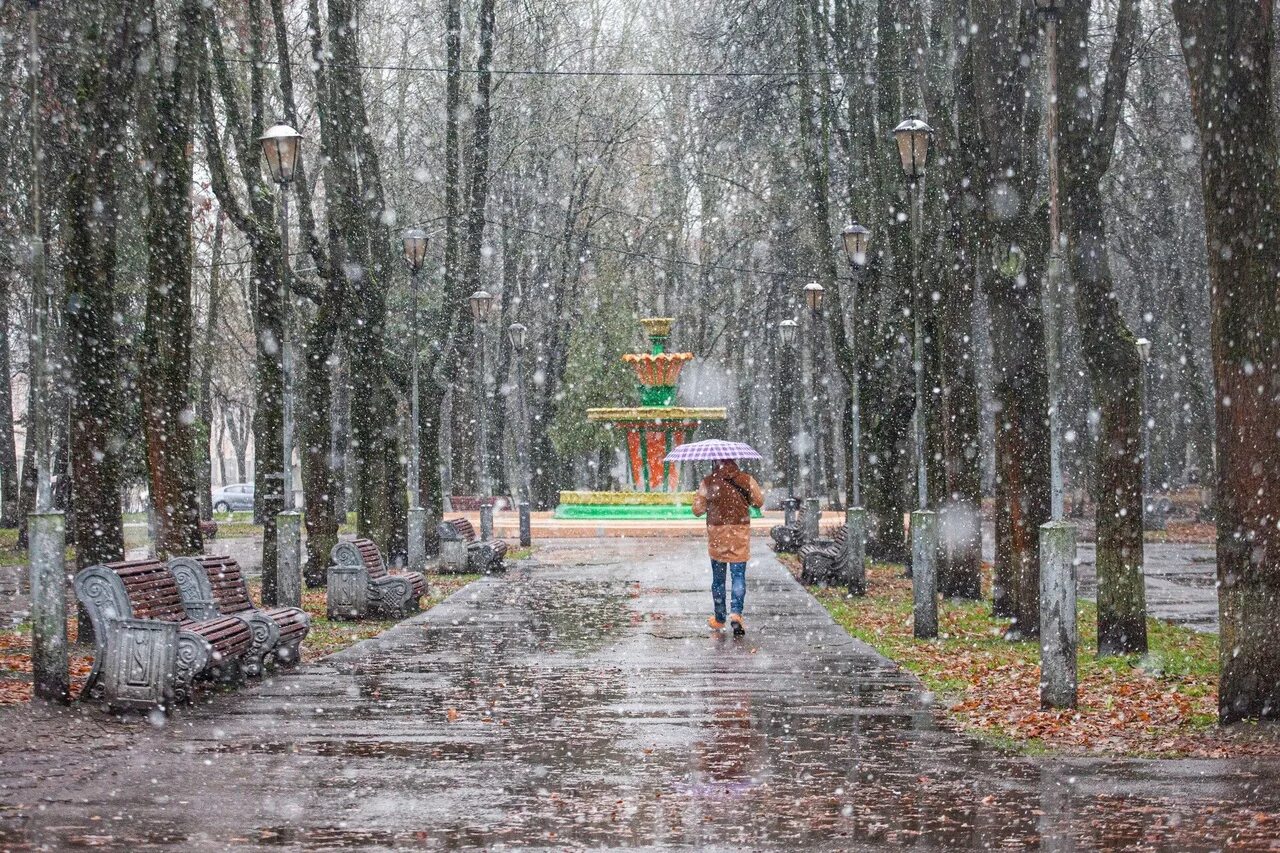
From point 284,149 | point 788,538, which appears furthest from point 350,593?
point 788,538

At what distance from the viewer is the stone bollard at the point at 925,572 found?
15016 millimetres

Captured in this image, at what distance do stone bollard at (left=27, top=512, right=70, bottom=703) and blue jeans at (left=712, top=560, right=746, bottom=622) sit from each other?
22.5ft

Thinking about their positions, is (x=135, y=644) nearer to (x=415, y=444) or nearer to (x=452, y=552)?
(x=452, y=552)

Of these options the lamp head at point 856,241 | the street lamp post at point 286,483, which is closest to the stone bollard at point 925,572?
the street lamp post at point 286,483

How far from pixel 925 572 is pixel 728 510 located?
2076mm

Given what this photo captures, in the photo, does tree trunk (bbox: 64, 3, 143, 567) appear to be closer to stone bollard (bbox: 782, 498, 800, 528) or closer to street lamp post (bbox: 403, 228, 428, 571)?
street lamp post (bbox: 403, 228, 428, 571)

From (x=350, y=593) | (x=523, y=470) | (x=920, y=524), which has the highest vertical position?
(x=523, y=470)

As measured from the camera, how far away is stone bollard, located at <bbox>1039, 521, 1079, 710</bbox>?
10422 millimetres

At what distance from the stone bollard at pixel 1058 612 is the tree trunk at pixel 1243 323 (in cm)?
104

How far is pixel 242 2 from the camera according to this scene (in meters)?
25.6

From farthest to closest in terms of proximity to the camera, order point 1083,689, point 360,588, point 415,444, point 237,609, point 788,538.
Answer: point 788,538, point 415,444, point 360,588, point 237,609, point 1083,689

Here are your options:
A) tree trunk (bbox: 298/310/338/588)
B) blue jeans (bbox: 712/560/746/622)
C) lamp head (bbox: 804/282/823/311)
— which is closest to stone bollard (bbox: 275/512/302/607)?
blue jeans (bbox: 712/560/746/622)

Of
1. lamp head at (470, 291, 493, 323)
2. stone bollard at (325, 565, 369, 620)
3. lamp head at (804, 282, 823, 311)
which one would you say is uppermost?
lamp head at (470, 291, 493, 323)

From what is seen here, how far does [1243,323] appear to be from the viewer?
9.64 m
